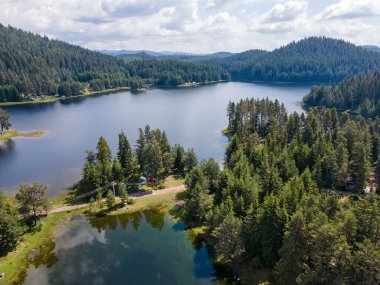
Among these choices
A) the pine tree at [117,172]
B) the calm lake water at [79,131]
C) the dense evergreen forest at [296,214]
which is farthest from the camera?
the calm lake water at [79,131]

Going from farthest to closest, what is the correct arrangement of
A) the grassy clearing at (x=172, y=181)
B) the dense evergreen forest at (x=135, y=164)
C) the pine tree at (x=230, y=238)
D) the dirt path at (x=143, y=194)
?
the grassy clearing at (x=172, y=181)
the dense evergreen forest at (x=135, y=164)
the dirt path at (x=143, y=194)
the pine tree at (x=230, y=238)

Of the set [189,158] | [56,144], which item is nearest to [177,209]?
[189,158]

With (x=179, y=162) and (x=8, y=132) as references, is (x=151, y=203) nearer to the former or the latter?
(x=179, y=162)

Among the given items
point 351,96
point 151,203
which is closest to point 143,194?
point 151,203

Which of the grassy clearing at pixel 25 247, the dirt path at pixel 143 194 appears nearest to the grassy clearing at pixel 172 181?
the dirt path at pixel 143 194

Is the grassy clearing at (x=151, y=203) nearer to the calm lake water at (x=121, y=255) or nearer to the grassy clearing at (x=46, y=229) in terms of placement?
the grassy clearing at (x=46, y=229)

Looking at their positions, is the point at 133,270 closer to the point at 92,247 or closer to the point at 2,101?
the point at 92,247

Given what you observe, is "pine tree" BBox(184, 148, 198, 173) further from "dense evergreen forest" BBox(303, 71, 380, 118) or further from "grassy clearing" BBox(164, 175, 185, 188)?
"dense evergreen forest" BBox(303, 71, 380, 118)
